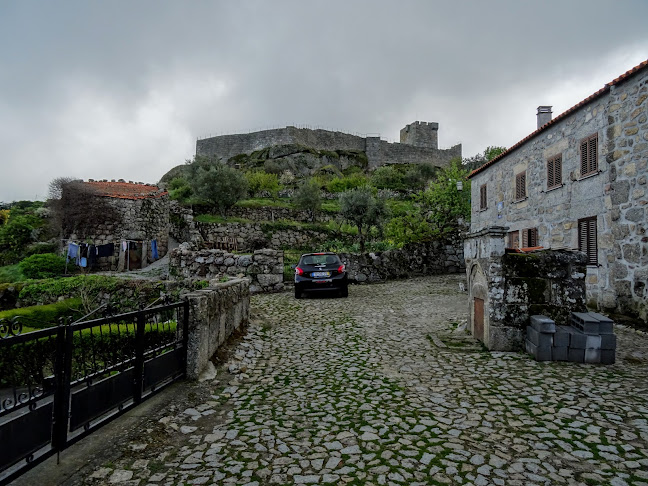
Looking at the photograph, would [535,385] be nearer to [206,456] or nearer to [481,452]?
[481,452]

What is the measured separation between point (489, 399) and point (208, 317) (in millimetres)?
3651

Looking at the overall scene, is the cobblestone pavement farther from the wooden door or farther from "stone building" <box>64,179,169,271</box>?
"stone building" <box>64,179,169,271</box>

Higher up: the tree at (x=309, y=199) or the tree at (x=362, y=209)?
the tree at (x=309, y=199)

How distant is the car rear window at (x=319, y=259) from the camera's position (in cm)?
1286

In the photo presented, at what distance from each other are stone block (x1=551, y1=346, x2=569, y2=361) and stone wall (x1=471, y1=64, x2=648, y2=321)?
449cm

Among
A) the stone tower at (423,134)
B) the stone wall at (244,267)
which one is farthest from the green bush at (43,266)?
the stone tower at (423,134)

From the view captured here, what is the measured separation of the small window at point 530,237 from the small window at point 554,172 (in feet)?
5.47

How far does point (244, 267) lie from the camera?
14555 mm

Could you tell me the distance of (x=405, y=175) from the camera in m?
48.2

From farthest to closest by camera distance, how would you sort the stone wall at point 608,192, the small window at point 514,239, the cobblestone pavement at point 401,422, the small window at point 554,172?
the small window at point 514,239, the small window at point 554,172, the stone wall at point 608,192, the cobblestone pavement at point 401,422

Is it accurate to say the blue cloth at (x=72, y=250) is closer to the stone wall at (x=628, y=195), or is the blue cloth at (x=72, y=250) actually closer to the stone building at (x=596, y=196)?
the stone building at (x=596, y=196)

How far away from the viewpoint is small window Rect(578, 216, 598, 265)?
396 inches

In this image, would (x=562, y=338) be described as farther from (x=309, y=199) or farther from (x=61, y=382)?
(x=309, y=199)

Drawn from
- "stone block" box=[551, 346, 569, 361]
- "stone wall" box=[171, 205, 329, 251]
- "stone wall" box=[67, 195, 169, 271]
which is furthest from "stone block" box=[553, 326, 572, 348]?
"stone wall" box=[171, 205, 329, 251]
